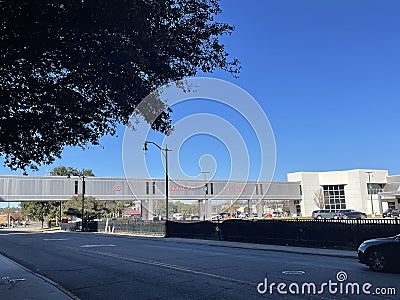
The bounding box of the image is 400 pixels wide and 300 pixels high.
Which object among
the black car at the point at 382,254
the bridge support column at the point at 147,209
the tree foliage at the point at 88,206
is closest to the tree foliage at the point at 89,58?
the black car at the point at 382,254

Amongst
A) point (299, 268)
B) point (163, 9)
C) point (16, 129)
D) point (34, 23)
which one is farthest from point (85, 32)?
point (299, 268)

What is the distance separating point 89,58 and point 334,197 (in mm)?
82303

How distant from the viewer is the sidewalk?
30.1ft

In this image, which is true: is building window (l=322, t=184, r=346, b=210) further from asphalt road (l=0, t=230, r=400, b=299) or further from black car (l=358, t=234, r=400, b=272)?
black car (l=358, t=234, r=400, b=272)

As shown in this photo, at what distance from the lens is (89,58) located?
24.6 feet

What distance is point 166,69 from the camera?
845 centimetres

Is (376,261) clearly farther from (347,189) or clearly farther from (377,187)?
(377,187)

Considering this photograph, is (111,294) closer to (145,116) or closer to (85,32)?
(145,116)

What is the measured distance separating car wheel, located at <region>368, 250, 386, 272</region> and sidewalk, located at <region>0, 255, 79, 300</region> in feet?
29.6

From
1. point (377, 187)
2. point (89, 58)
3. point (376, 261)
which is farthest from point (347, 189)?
point (89, 58)

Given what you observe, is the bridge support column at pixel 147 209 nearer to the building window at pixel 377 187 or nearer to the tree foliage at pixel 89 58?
the building window at pixel 377 187

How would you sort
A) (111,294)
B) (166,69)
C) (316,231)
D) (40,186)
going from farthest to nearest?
1. (40,186)
2. (316,231)
3. (111,294)
4. (166,69)

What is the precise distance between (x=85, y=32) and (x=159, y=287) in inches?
256

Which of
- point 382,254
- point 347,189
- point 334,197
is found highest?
point 347,189
